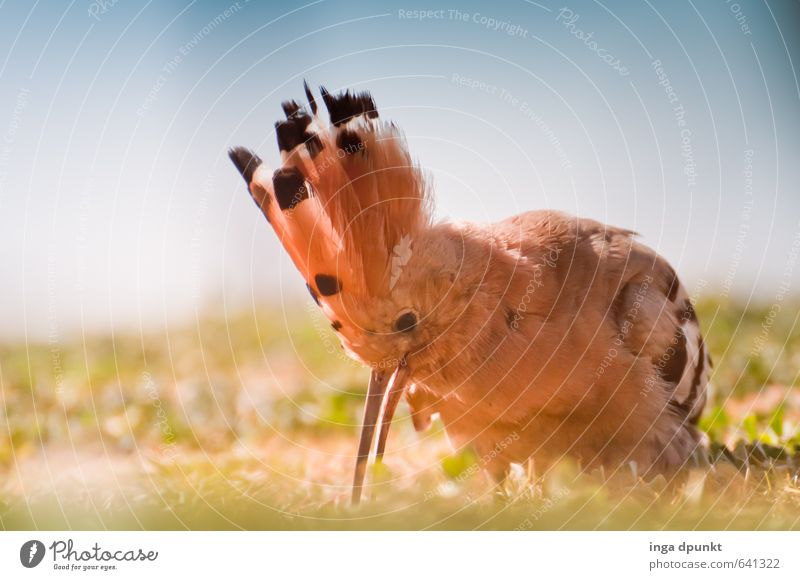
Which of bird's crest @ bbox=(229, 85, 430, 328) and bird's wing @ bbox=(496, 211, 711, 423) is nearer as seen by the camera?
bird's crest @ bbox=(229, 85, 430, 328)

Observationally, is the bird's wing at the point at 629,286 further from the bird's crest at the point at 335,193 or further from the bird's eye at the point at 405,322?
the bird's crest at the point at 335,193

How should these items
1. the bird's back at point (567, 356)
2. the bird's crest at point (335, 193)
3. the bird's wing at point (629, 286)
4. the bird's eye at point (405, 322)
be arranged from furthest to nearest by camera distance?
the bird's wing at point (629, 286)
the bird's back at point (567, 356)
the bird's eye at point (405, 322)
the bird's crest at point (335, 193)

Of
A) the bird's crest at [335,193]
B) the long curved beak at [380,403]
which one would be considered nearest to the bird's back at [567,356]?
the long curved beak at [380,403]

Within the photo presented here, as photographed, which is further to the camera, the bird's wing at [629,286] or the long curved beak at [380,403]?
the bird's wing at [629,286]

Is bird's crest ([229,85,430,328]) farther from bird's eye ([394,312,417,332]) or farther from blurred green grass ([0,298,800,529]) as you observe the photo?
blurred green grass ([0,298,800,529])

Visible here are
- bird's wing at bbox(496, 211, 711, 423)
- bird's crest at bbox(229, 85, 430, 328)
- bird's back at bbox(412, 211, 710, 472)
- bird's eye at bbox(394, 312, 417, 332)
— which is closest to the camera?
bird's crest at bbox(229, 85, 430, 328)

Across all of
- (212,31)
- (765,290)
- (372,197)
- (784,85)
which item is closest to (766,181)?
(784,85)

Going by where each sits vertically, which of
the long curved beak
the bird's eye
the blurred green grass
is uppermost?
the bird's eye

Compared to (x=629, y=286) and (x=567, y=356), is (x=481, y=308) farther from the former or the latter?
(x=629, y=286)

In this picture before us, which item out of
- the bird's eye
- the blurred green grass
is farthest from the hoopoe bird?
the blurred green grass
